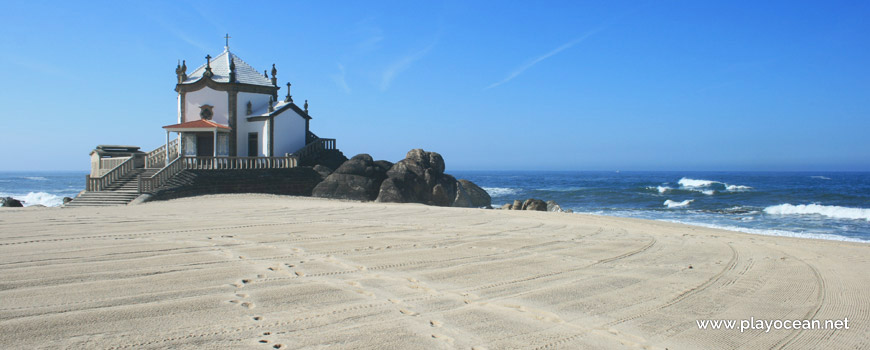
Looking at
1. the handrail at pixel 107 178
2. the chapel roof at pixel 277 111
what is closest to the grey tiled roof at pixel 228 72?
the chapel roof at pixel 277 111

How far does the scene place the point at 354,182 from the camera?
25.3 meters

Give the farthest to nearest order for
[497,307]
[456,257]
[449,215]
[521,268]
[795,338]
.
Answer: [449,215]
[456,257]
[521,268]
[497,307]
[795,338]

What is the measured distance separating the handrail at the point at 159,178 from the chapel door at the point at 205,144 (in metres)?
6.68

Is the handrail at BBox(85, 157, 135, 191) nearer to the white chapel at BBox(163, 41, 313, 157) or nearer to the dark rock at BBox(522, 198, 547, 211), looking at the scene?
the white chapel at BBox(163, 41, 313, 157)

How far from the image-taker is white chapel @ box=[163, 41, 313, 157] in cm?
2953

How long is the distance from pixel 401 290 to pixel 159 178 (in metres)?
19.1

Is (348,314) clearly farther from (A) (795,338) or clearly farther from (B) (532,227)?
(B) (532,227)

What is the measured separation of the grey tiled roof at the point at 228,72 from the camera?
101ft

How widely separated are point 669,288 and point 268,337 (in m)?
4.43

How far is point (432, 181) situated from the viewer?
27.2 meters

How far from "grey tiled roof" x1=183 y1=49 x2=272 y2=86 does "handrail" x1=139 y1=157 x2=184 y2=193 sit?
8877 millimetres

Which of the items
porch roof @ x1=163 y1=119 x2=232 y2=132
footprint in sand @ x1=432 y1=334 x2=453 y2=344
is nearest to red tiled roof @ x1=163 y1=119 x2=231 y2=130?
porch roof @ x1=163 y1=119 x2=232 y2=132

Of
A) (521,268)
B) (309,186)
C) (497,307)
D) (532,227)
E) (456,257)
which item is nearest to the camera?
(497,307)

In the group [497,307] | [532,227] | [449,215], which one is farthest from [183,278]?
[449,215]
